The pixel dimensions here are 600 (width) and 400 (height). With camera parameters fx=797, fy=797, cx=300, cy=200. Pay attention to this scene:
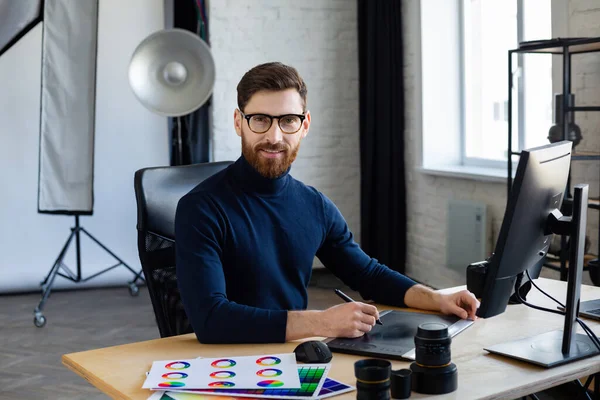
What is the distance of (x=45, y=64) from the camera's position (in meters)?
4.81

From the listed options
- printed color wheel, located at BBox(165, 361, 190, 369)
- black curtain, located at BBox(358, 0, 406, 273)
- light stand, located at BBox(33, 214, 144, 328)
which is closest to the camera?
printed color wheel, located at BBox(165, 361, 190, 369)

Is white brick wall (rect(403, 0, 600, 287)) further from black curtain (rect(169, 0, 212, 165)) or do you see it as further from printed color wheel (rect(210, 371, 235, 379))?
printed color wheel (rect(210, 371, 235, 379))

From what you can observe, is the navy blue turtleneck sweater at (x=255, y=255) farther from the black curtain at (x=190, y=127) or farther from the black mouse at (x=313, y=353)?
the black curtain at (x=190, y=127)

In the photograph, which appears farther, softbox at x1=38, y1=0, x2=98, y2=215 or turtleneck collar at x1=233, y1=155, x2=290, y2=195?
softbox at x1=38, y1=0, x2=98, y2=215

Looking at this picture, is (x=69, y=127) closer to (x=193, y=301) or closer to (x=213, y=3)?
(x=213, y=3)

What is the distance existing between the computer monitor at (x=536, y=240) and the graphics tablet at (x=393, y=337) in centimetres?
17

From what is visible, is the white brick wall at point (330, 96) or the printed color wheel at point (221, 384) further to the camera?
the white brick wall at point (330, 96)

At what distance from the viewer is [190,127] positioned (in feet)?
17.3

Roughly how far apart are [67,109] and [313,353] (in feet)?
12.0

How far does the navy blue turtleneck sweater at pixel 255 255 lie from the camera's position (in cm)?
169

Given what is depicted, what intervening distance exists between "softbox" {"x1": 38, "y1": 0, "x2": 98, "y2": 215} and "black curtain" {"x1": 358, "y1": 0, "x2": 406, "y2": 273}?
1804mm

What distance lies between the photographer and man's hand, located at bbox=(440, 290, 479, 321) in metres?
1.83

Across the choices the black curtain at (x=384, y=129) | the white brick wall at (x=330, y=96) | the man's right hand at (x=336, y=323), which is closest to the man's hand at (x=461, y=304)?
the man's right hand at (x=336, y=323)

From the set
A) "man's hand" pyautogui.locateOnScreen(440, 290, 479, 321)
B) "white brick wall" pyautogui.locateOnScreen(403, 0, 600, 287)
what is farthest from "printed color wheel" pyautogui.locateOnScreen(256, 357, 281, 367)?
"white brick wall" pyautogui.locateOnScreen(403, 0, 600, 287)
